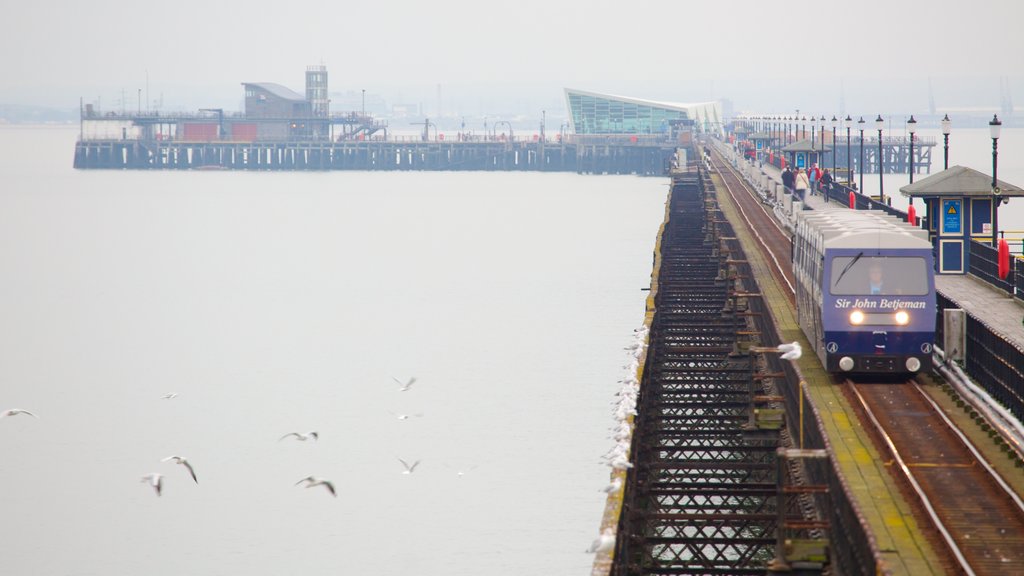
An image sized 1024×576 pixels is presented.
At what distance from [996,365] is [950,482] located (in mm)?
6998

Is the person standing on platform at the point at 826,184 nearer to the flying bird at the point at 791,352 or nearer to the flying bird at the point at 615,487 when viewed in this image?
the flying bird at the point at 791,352

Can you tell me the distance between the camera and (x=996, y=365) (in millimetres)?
28156

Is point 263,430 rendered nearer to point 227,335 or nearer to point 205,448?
point 205,448

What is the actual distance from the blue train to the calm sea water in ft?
31.2

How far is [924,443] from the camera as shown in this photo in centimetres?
2447

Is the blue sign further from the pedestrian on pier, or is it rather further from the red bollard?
the pedestrian on pier

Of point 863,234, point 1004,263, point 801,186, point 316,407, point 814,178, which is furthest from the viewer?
point 814,178

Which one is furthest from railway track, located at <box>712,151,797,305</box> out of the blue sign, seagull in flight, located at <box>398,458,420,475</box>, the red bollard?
seagull in flight, located at <box>398,458,420,475</box>

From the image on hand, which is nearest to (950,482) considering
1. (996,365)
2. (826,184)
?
(996,365)

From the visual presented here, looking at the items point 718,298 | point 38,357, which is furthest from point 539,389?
point 38,357

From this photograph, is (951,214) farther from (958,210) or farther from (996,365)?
(996,365)

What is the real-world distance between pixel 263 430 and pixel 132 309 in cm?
4445

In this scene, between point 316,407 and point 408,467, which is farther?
point 316,407

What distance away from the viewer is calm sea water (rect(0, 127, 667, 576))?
1542 inches
